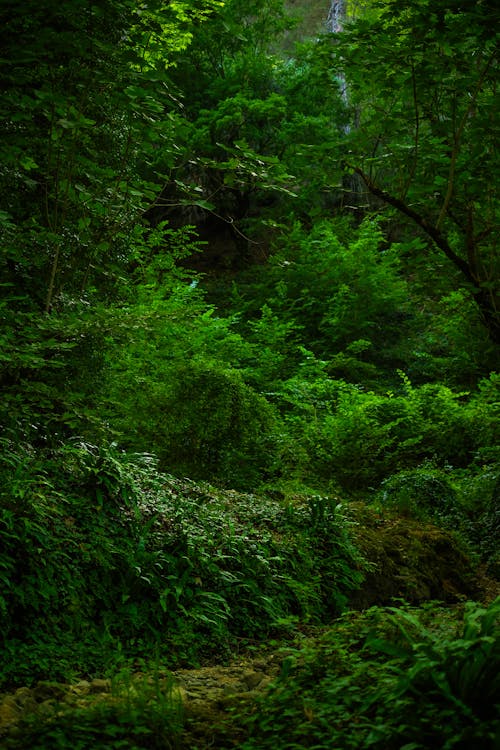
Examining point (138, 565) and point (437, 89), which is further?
point (437, 89)

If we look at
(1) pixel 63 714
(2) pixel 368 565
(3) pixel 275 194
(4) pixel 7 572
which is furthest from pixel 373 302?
(1) pixel 63 714

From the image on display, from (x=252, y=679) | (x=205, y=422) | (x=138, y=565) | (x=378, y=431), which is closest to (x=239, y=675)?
(x=252, y=679)

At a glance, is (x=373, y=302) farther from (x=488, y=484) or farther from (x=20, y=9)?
(x=20, y=9)

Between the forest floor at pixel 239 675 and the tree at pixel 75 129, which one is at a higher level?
the tree at pixel 75 129

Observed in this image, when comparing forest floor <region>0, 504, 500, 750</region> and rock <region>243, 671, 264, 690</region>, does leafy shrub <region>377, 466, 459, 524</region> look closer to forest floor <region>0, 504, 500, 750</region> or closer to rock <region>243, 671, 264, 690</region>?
forest floor <region>0, 504, 500, 750</region>

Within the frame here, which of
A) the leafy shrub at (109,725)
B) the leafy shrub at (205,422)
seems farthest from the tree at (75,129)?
the leafy shrub at (109,725)

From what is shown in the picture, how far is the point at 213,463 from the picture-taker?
728 centimetres

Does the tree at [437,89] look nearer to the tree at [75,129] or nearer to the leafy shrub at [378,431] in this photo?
the tree at [75,129]

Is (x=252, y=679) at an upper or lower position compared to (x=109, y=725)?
upper

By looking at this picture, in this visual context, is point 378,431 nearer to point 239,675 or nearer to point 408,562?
point 408,562

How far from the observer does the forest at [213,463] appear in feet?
9.38

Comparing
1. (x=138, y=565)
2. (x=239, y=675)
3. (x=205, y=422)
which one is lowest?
(x=239, y=675)

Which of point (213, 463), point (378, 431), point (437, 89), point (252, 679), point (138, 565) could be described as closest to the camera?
Result: point (252, 679)

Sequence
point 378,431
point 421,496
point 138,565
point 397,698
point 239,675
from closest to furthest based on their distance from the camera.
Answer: point 397,698
point 239,675
point 138,565
point 421,496
point 378,431
